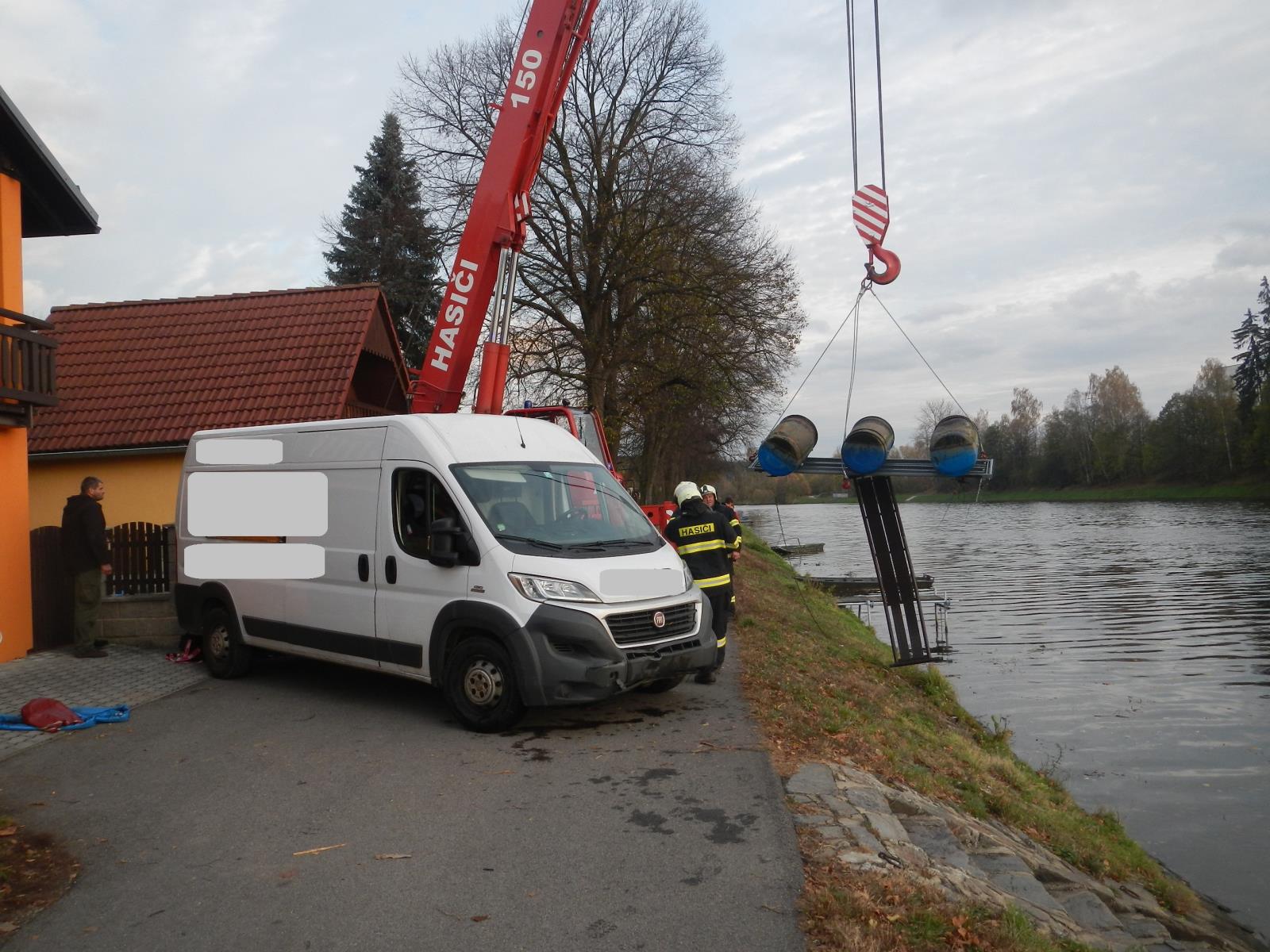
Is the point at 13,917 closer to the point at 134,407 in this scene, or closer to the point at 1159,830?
the point at 1159,830

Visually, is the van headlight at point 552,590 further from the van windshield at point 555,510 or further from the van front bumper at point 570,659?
the van windshield at point 555,510

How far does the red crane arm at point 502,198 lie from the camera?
12609mm

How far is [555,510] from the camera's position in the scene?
27.1 ft

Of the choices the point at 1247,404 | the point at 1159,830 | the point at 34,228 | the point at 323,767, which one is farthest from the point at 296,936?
the point at 1247,404

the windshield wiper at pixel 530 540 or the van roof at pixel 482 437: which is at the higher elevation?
the van roof at pixel 482 437

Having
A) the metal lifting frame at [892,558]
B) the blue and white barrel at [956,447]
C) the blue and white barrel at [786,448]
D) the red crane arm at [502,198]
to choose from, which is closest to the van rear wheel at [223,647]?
the red crane arm at [502,198]

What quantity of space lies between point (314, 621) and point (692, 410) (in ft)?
80.4

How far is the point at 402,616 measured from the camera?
8203 mm

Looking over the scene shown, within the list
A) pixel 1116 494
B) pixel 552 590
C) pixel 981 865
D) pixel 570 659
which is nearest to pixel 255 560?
pixel 552 590

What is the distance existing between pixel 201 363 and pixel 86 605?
22.4 feet

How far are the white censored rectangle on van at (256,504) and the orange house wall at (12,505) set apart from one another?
285 centimetres

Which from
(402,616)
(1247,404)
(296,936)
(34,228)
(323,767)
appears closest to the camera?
(296,936)

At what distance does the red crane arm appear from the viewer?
12609mm

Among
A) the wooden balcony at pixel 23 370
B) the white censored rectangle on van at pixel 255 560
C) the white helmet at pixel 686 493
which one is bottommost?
the white censored rectangle on van at pixel 255 560
